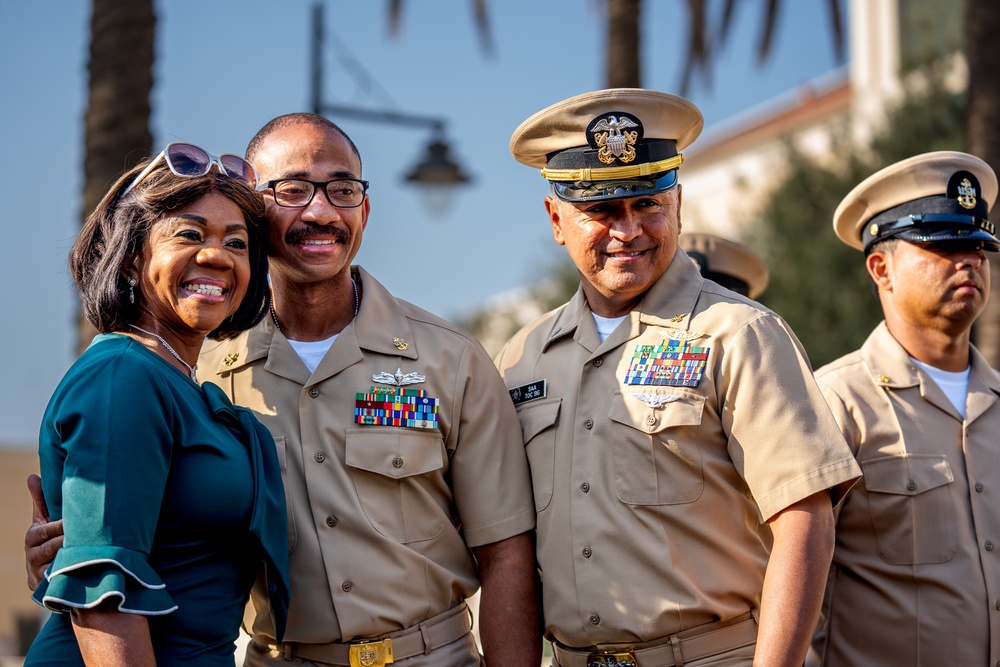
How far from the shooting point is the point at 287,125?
11.7 feet

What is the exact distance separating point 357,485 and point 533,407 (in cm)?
62

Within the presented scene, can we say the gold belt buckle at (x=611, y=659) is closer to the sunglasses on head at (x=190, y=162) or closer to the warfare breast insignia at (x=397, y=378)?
the warfare breast insignia at (x=397, y=378)

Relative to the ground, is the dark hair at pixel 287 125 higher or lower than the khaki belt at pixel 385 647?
higher

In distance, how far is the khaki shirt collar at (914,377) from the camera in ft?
12.5

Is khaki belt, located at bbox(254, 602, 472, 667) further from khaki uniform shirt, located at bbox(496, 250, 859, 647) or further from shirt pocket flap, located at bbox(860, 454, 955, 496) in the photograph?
shirt pocket flap, located at bbox(860, 454, 955, 496)

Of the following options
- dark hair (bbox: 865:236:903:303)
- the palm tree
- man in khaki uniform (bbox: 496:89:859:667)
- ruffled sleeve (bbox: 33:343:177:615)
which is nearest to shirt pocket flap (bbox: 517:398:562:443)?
man in khaki uniform (bbox: 496:89:859:667)

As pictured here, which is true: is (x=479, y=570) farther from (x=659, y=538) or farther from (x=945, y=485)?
(x=945, y=485)

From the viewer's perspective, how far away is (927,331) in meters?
3.96

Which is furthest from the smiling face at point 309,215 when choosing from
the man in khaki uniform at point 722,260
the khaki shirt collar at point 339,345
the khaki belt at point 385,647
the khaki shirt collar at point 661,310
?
the man in khaki uniform at point 722,260

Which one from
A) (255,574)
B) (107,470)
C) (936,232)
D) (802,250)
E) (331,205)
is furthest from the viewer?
(802,250)

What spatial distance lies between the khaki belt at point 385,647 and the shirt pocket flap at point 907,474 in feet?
4.70

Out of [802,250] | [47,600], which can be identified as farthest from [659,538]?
[802,250]

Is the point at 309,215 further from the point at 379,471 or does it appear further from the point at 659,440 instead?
the point at 659,440

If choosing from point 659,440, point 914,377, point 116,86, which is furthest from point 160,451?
point 116,86
